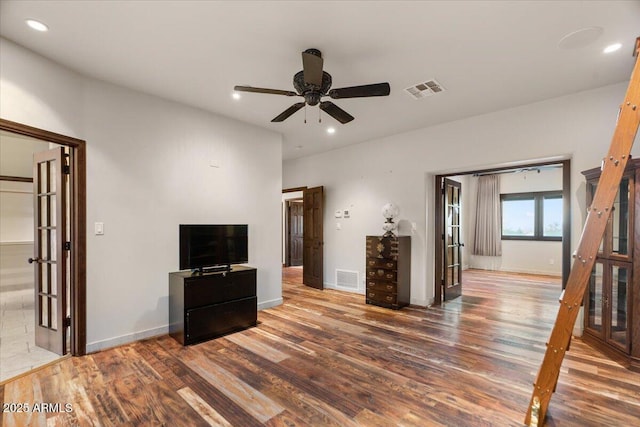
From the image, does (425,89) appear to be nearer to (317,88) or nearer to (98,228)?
(317,88)

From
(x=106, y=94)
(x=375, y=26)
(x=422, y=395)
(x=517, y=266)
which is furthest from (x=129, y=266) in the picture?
(x=517, y=266)

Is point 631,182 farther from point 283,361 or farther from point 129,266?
point 129,266

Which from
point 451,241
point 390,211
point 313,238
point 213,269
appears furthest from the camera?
point 313,238

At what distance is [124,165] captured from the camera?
10.4 ft

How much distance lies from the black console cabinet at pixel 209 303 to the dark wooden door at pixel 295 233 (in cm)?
542

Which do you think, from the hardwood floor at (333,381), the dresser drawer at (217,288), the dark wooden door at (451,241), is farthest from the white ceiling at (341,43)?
the hardwood floor at (333,381)

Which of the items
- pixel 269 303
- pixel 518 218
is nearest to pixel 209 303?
pixel 269 303

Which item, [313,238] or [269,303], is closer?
[269,303]

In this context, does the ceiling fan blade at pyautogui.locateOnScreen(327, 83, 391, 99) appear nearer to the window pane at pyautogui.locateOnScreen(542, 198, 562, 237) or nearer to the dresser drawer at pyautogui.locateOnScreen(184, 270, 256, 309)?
the dresser drawer at pyautogui.locateOnScreen(184, 270, 256, 309)

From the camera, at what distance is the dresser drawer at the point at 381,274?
4480 mm

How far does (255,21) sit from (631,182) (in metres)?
3.67

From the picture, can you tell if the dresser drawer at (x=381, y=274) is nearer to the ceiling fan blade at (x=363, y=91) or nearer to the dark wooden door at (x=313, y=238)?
the dark wooden door at (x=313, y=238)

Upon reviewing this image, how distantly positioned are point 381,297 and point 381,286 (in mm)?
172

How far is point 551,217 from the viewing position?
7480mm
